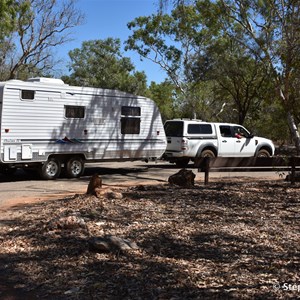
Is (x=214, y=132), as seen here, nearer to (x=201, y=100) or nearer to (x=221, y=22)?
(x=221, y=22)

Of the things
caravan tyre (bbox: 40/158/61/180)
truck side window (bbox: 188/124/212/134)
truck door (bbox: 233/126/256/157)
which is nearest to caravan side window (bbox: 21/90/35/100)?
caravan tyre (bbox: 40/158/61/180)

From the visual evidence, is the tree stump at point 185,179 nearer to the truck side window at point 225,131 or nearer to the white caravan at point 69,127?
the white caravan at point 69,127

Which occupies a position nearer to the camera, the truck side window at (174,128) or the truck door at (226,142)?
the truck side window at (174,128)

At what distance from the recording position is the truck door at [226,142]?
18750mm

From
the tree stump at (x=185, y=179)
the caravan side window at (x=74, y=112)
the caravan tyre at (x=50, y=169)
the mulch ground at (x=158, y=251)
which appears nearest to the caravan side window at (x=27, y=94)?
the caravan side window at (x=74, y=112)

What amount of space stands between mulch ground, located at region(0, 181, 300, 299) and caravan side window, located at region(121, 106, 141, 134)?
24.1ft

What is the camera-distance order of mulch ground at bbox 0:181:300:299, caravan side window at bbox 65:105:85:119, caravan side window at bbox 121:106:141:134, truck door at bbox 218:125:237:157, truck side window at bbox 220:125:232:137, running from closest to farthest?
mulch ground at bbox 0:181:300:299 → caravan side window at bbox 65:105:85:119 → caravan side window at bbox 121:106:141:134 → truck door at bbox 218:125:237:157 → truck side window at bbox 220:125:232:137

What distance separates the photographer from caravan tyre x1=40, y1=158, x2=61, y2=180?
14.1 meters

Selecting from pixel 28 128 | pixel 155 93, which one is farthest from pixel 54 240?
pixel 155 93

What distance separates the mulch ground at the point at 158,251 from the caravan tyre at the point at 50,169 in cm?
537

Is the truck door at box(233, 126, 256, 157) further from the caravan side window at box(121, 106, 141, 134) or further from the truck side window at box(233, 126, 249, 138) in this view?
the caravan side window at box(121, 106, 141, 134)

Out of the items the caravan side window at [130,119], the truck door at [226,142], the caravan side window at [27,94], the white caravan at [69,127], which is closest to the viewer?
the white caravan at [69,127]

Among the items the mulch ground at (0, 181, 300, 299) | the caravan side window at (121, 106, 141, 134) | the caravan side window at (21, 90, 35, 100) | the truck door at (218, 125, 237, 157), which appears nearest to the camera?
the mulch ground at (0, 181, 300, 299)

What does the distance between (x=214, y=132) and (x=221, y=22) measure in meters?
4.84
